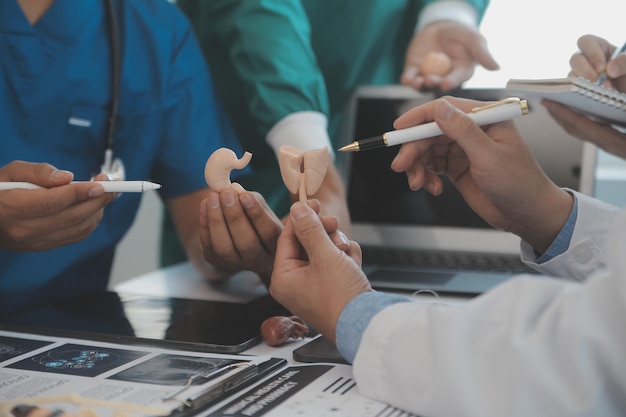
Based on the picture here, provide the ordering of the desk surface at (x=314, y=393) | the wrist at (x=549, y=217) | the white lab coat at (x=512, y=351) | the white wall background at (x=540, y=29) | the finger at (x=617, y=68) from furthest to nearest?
the white wall background at (x=540, y=29) < the finger at (x=617, y=68) < the wrist at (x=549, y=217) < the desk surface at (x=314, y=393) < the white lab coat at (x=512, y=351)

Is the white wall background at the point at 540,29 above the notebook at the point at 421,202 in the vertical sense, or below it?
above

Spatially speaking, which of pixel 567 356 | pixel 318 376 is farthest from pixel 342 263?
pixel 567 356

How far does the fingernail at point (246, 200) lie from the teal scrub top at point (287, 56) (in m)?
0.39

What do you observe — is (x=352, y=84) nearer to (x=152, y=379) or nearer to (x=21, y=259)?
(x=21, y=259)

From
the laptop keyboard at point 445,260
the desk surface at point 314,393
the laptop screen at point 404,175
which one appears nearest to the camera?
the desk surface at point 314,393

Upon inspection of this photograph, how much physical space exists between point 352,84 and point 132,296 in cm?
66

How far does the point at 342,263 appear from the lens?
663 mm

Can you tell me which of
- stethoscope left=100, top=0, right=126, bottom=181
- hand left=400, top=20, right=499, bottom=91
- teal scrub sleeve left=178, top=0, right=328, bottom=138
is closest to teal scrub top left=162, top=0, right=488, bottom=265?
teal scrub sleeve left=178, top=0, right=328, bottom=138

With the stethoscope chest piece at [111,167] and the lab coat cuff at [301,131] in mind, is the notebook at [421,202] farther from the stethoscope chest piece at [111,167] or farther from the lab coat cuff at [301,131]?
the stethoscope chest piece at [111,167]

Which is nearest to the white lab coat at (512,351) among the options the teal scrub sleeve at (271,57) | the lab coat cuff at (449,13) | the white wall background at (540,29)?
the teal scrub sleeve at (271,57)

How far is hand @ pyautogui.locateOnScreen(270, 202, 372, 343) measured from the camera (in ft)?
2.15

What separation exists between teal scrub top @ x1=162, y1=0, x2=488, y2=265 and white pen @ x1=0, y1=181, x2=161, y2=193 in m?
0.48

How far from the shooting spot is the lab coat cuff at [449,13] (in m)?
1.41

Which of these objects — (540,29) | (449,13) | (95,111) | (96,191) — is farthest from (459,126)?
(540,29)
